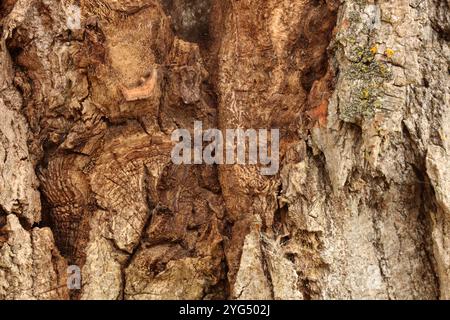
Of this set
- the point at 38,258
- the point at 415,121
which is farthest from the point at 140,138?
the point at 415,121

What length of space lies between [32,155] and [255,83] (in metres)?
1.86

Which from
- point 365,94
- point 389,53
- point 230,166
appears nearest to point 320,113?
point 365,94

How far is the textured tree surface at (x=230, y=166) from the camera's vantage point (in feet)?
12.8

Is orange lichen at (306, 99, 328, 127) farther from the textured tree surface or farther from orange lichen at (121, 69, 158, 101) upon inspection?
orange lichen at (121, 69, 158, 101)

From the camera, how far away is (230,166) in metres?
4.25

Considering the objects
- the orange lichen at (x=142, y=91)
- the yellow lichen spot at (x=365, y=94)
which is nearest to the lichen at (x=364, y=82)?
the yellow lichen spot at (x=365, y=94)

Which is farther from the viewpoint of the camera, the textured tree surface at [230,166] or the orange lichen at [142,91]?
the orange lichen at [142,91]

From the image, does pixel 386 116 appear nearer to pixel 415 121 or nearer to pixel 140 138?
pixel 415 121

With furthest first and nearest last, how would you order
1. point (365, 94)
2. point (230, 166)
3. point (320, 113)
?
point (230, 166) → point (320, 113) → point (365, 94)

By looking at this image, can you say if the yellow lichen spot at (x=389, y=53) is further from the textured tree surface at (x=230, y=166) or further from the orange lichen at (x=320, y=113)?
the orange lichen at (x=320, y=113)

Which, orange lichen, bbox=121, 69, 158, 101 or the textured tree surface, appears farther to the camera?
orange lichen, bbox=121, 69, 158, 101

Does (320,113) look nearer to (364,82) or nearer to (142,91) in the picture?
(364,82)

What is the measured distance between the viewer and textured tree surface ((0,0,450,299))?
392 cm

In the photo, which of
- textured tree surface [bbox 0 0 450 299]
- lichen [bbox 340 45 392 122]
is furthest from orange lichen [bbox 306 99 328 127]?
lichen [bbox 340 45 392 122]
